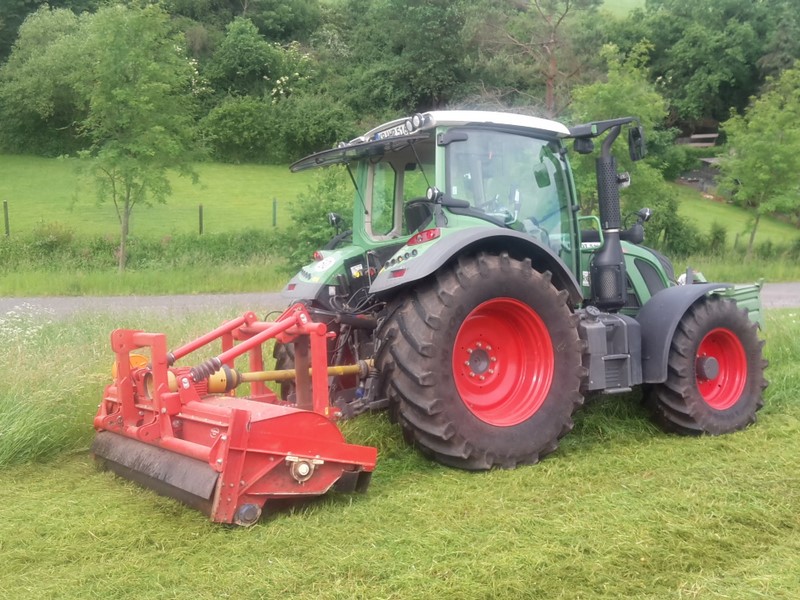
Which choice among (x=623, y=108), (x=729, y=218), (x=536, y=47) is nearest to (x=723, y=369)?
(x=623, y=108)

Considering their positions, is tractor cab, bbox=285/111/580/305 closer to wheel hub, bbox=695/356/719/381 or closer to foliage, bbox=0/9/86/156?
wheel hub, bbox=695/356/719/381

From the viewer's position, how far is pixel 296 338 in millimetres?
4230

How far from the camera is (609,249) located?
543 centimetres

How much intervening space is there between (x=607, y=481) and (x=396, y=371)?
1304mm

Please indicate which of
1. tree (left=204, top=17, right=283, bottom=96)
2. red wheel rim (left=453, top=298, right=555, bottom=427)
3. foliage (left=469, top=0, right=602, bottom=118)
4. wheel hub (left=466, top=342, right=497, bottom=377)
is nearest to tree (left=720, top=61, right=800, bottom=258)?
foliage (left=469, top=0, right=602, bottom=118)

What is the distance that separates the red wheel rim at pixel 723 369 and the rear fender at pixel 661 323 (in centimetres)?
41

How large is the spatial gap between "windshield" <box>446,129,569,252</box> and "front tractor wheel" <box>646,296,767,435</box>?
3.73ft

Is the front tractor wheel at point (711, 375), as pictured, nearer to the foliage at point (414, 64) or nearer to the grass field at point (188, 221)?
the grass field at point (188, 221)

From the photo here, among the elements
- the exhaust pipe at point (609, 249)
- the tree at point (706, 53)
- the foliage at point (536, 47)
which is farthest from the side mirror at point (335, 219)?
the tree at point (706, 53)

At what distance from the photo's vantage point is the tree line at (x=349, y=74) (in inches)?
615

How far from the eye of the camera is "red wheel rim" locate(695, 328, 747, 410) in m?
5.57

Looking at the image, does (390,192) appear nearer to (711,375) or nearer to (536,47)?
(711,375)

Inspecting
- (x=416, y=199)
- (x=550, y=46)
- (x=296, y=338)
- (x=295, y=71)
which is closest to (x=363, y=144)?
(x=416, y=199)

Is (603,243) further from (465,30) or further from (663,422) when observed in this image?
(465,30)
